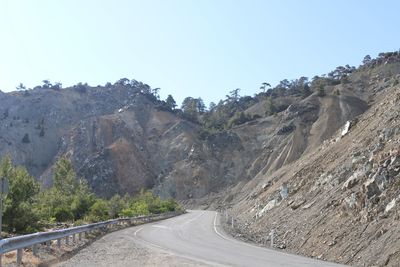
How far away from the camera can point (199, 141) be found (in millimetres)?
119250

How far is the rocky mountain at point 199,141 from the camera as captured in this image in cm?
4891

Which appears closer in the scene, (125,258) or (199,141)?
(125,258)

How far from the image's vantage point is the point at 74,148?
120375 mm

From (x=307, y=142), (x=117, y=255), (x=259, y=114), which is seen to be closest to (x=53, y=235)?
(x=117, y=255)

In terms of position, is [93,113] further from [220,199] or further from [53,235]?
[53,235]

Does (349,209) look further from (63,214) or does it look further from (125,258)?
(63,214)

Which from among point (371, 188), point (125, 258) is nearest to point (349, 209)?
point (371, 188)

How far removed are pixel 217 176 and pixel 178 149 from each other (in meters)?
16.0

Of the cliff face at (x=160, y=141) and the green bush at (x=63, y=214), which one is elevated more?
the cliff face at (x=160, y=141)

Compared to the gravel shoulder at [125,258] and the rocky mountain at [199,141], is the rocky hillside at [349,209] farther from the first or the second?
the gravel shoulder at [125,258]

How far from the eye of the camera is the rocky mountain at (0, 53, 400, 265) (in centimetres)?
4891

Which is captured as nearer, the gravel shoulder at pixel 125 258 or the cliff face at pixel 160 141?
the gravel shoulder at pixel 125 258

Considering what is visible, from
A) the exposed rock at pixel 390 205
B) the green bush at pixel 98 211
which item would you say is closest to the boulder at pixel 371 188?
the exposed rock at pixel 390 205

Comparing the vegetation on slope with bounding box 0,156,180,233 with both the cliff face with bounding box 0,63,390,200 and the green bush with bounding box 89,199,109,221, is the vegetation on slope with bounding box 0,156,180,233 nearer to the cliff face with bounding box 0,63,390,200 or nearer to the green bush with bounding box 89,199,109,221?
the green bush with bounding box 89,199,109,221
